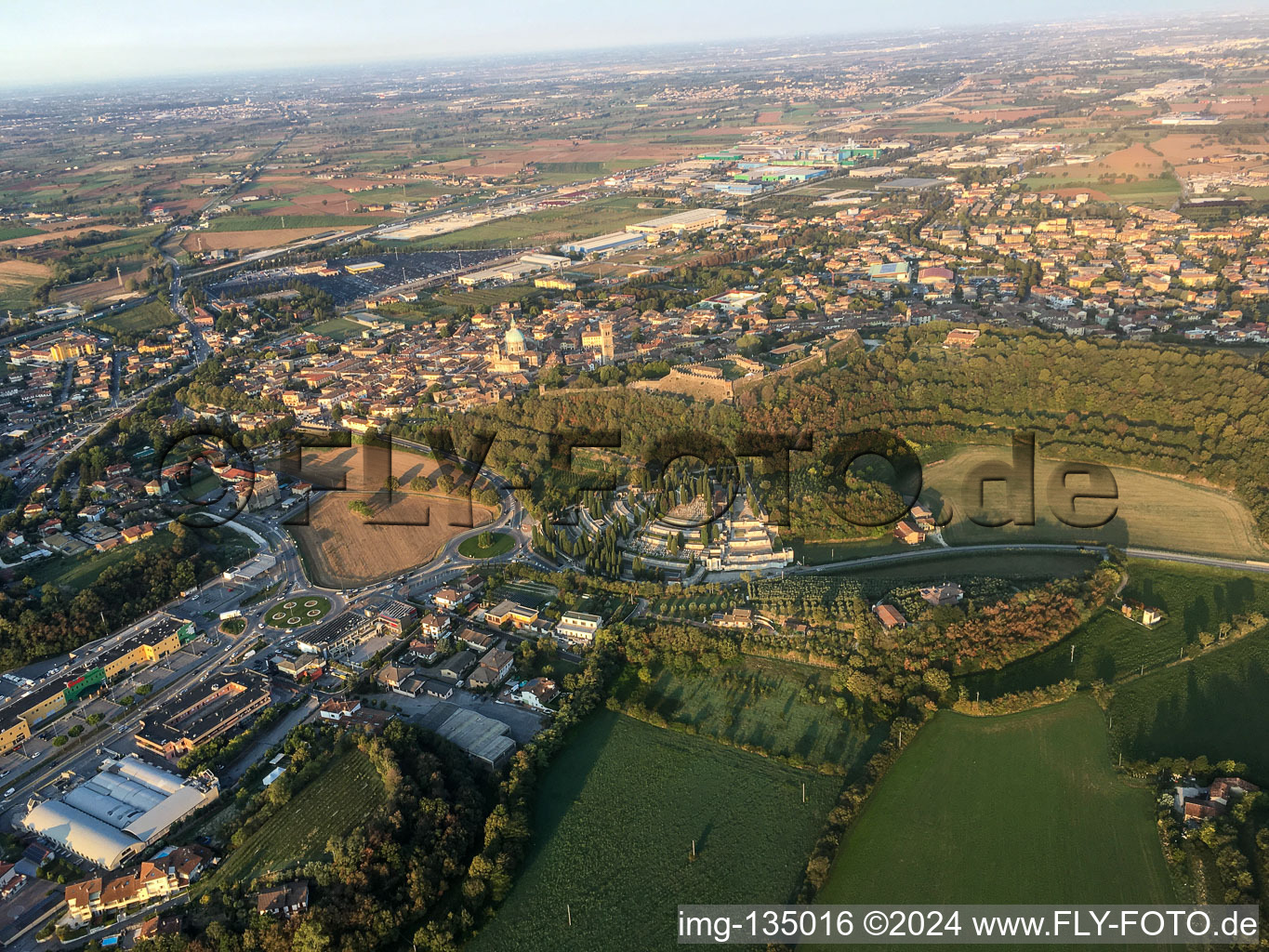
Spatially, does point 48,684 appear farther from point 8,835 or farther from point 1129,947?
point 1129,947

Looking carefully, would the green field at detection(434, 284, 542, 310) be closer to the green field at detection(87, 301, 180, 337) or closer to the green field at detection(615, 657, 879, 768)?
the green field at detection(87, 301, 180, 337)

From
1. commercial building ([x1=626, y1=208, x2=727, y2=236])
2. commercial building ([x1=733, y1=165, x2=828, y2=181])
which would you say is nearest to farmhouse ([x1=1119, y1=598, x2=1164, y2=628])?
commercial building ([x1=626, y1=208, x2=727, y2=236])

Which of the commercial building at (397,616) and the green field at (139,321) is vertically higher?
the green field at (139,321)

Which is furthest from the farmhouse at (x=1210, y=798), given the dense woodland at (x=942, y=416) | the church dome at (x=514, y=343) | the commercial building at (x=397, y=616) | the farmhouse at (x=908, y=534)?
the church dome at (x=514, y=343)

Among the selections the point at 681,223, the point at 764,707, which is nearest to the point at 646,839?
the point at 764,707

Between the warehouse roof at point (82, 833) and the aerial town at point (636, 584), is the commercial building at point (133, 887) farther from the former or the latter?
the warehouse roof at point (82, 833)

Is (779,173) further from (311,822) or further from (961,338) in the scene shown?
(311,822)

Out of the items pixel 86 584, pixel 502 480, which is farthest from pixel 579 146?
pixel 86 584
